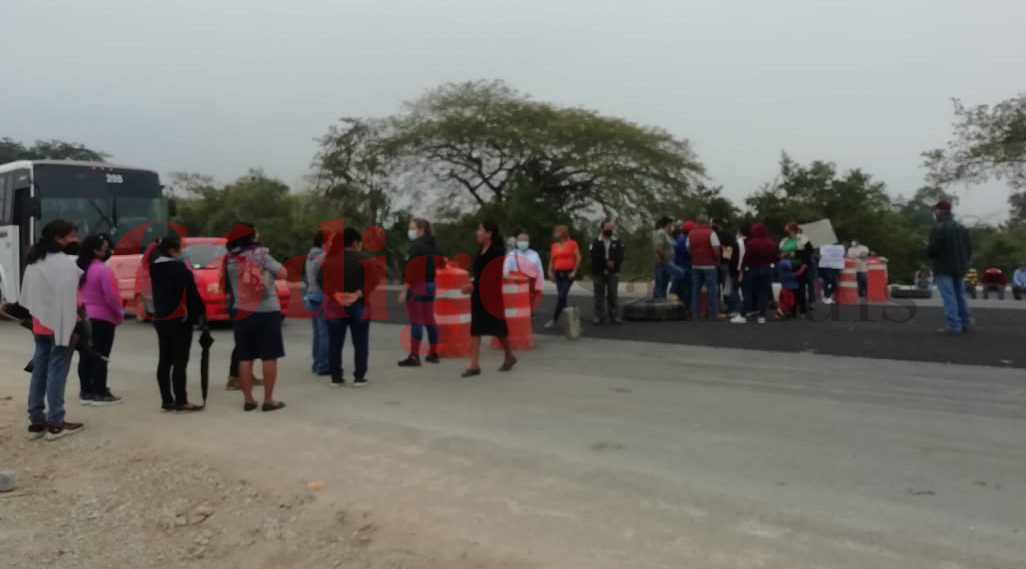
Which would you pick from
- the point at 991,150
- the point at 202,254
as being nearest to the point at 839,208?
the point at 991,150

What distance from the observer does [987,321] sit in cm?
1194

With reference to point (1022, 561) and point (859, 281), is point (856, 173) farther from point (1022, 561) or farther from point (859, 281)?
point (1022, 561)

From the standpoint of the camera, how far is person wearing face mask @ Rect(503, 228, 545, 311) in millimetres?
10531

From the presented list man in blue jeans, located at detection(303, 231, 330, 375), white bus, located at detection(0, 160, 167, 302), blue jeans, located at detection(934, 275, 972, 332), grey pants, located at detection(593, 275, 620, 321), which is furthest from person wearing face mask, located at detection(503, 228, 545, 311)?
white bus, located at detection(0, 160, 167, 302)

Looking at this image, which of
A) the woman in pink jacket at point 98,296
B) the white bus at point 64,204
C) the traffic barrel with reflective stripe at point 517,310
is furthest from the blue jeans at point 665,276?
the white bus at point 64,204

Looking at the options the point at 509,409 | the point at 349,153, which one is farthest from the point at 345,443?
the point at 349,153

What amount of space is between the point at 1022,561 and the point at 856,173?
4945 centimetres

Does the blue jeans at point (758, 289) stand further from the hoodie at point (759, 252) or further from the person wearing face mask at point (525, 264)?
the person wearing face mask at point (525, 264)

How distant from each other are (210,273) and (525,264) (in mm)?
6669

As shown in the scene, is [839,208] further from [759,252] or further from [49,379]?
[49,379]

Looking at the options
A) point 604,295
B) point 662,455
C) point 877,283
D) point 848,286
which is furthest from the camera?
point 877,283

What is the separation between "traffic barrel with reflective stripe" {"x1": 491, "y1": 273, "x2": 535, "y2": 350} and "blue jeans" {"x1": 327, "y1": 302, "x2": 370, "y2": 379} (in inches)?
99.9

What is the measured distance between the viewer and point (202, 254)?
50.1 ft

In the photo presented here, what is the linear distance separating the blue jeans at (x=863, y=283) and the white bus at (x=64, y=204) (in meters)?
15.5
